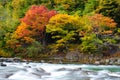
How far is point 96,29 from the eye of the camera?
52.4 m

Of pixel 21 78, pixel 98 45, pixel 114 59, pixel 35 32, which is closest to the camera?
pixel 21 78

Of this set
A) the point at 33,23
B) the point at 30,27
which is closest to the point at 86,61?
the point at 33,23

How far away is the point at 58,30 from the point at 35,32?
3874mm

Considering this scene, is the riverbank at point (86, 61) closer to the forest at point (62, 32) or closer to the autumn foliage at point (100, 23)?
the forest at point (62, 32)

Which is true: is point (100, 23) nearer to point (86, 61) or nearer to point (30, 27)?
point (86, 61)

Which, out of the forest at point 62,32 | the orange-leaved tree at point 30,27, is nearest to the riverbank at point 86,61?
the forest at point 62,32

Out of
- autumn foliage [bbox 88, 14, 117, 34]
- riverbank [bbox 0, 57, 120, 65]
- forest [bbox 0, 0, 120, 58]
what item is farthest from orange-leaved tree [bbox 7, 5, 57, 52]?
autumn foliage [bbox 88, 14, 117, 34]

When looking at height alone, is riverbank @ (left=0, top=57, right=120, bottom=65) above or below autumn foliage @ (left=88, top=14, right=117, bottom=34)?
below

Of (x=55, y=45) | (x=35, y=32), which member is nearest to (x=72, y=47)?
(x=55, y=45)

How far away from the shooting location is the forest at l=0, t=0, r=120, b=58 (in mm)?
51594

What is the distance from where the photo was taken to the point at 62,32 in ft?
176

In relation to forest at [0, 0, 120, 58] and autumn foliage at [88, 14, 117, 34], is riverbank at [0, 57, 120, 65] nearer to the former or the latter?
forest at [0, 0, 120, 58]

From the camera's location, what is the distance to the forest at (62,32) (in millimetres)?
51594

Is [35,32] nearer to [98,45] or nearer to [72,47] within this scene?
[72,47]
